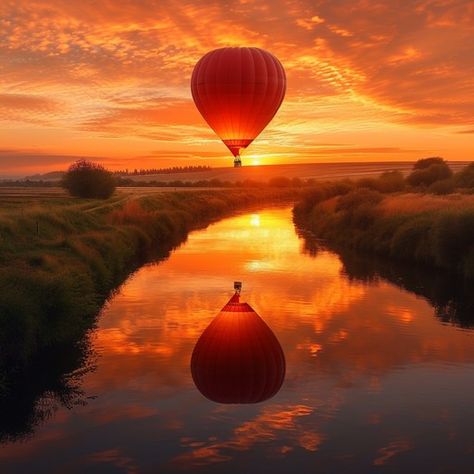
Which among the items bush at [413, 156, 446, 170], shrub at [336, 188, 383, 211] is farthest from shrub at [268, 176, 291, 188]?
shrub at [336, 188, 383, 211]

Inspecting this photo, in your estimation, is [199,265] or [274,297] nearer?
[274,297]

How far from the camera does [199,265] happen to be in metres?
30.6

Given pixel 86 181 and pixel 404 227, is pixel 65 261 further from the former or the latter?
pixel 86 181

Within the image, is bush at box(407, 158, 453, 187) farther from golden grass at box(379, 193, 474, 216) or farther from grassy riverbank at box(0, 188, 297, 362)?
golden grass at box(379, 193, 474, 216)

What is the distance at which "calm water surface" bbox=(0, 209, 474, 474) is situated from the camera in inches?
413

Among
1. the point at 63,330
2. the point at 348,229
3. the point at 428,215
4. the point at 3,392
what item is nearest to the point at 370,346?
the point at 63,330

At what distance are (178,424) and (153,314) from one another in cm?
880

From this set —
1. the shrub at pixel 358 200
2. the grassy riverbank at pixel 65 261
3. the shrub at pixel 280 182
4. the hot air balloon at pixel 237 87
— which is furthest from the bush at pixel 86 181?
the shrub at pixel 280 182

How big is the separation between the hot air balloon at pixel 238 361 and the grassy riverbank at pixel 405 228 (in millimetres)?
10767

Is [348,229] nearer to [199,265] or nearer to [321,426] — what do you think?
[199,265]

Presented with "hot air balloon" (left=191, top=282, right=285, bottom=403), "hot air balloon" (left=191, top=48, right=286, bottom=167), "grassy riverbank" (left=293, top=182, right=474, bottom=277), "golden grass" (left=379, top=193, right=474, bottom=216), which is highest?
"hot air balloon" (left=191, top=48, right=286, bottom=167)

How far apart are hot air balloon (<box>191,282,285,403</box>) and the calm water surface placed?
0.28 meters

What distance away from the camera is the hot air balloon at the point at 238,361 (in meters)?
13.8

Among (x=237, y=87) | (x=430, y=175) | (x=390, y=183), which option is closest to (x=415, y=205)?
(x=237, y=87)
